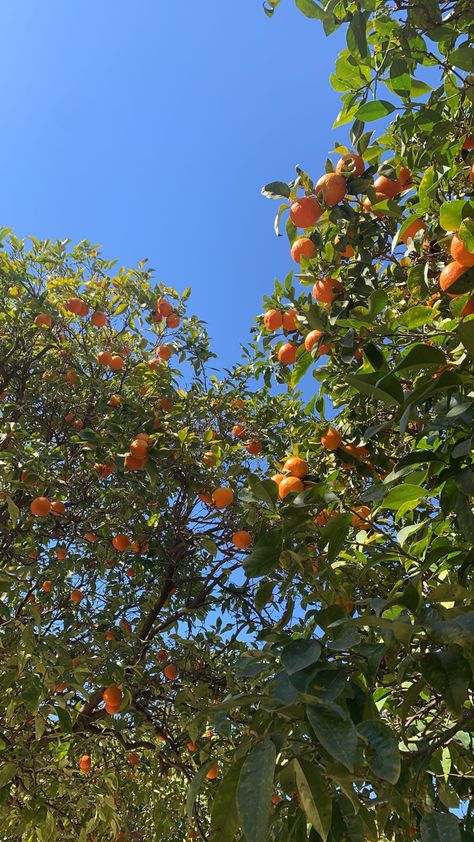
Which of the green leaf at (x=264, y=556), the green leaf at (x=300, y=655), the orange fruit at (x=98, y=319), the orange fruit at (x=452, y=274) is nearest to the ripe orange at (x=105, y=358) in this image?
the orange fruit at (x=98, y=319)

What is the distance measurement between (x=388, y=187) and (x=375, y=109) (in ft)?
1.00

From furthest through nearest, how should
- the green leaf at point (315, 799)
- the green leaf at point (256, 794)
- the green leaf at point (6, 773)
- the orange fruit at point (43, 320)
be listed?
the orange fruit at point (43, 320), the green leaf at point (6, 773), the green leaf at point (315, 799), the green leaf at point (256, 794)

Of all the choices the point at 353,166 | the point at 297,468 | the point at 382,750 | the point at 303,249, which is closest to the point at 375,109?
the point at 353,166

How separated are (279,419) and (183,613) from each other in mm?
1417

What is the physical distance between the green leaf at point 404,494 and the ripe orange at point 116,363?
266 centimetres

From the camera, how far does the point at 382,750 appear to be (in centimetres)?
76

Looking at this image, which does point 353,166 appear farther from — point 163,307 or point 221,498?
point 163,307

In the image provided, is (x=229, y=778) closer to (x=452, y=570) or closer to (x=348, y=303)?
(x=452, y=570)

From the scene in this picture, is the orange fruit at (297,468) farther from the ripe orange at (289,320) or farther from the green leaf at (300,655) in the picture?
the green leaf at (300,655)

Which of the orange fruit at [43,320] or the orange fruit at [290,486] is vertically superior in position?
the orange fruit at [43,320]

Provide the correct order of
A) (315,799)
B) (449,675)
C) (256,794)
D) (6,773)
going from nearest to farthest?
(256,794) → (315,799) → (449,675) → (6,773)

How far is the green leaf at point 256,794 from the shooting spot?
2.15 ft

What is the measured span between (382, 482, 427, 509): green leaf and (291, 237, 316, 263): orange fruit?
1.13 metres

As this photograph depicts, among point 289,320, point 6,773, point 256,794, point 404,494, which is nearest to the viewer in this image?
point 256,794
